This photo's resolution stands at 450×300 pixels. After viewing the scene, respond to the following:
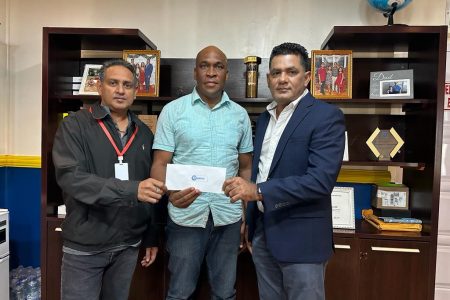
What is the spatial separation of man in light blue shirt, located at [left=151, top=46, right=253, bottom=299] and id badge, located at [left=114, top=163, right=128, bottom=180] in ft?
0.56

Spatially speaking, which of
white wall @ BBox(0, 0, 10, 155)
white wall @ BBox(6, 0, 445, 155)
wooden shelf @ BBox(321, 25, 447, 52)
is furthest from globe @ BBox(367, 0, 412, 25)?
white wall @ BBox(0, 0, 10, 155)

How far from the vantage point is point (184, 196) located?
149 centimetres

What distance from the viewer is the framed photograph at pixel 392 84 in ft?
7.29

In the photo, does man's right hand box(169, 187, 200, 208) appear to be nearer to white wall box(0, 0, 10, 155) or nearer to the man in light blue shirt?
the man in light blue shirt

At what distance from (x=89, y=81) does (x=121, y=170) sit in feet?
3.65

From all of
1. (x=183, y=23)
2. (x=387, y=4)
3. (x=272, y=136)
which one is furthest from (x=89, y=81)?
(x=387, y=4)

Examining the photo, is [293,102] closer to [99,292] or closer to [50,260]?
[99,292]

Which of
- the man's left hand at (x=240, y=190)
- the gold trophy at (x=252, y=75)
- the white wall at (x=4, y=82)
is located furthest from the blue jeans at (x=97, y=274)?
the white wall at (x=4, y=82)

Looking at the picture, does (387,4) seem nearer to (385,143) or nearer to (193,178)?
(385,143)

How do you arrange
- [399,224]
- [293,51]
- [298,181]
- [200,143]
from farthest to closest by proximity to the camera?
[399,224], [200,143], [293,51], [298,181]

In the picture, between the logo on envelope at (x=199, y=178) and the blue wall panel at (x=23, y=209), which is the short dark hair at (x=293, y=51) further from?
the blue wall panel at (x=23, y=209)

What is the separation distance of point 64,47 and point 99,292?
5.35ft

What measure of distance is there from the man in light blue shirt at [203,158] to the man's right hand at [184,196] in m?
0.18

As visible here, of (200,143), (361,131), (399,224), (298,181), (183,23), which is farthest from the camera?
(183,23)
